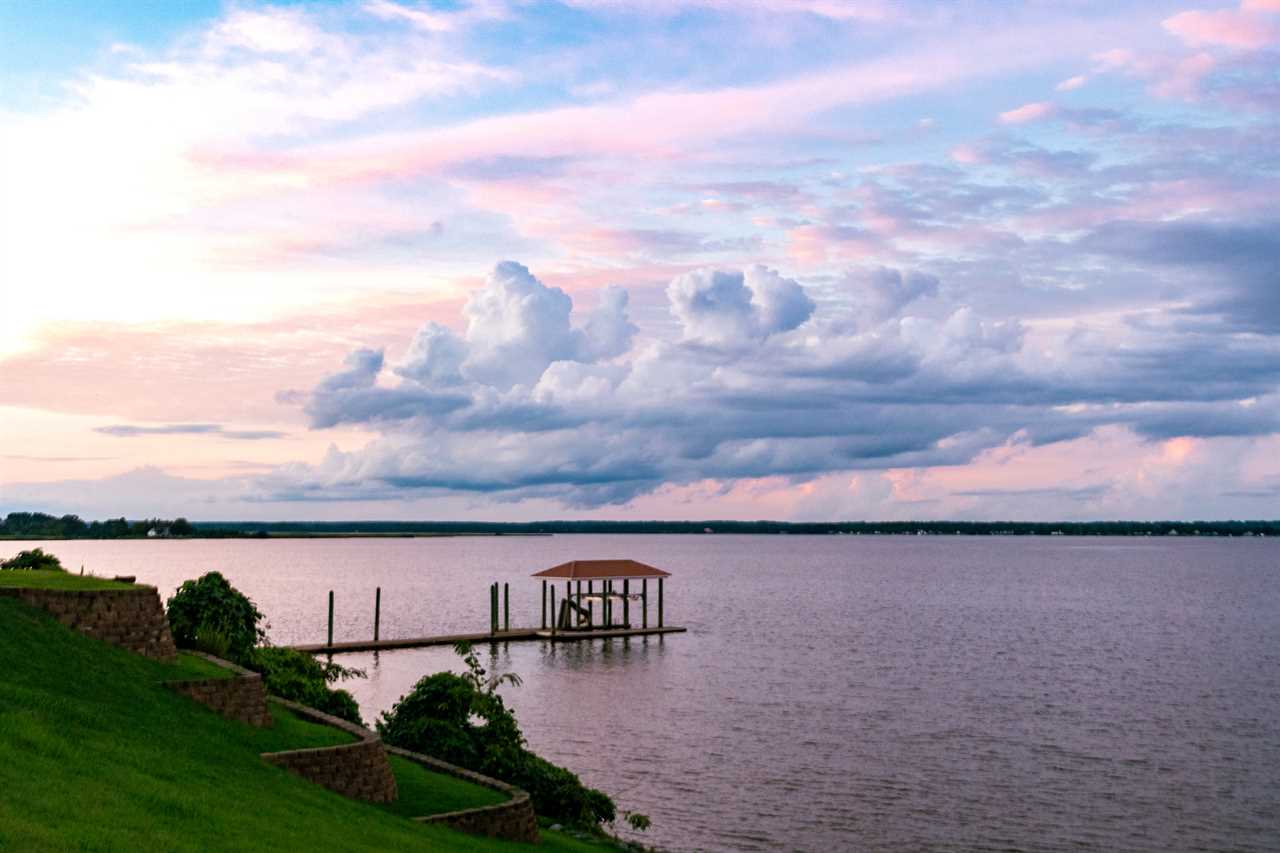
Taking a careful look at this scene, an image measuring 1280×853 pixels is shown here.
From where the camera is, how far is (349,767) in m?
17.7

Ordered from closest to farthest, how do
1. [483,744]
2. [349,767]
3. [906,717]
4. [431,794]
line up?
[349,767], [431,794], [483,744], [906,717]

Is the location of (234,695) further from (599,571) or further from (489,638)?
(599,571)

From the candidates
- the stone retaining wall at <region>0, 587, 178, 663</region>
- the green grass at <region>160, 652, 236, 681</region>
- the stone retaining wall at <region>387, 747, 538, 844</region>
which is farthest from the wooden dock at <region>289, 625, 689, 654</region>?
the stone retaining wall at <region>387, 747, 538, 844</region>

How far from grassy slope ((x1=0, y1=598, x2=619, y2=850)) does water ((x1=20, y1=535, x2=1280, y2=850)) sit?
1222 centimetres

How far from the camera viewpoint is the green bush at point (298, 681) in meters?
23.8

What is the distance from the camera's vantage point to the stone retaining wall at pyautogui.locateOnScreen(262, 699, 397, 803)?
1706 centimetres

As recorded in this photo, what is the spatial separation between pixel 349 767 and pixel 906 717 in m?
28.4

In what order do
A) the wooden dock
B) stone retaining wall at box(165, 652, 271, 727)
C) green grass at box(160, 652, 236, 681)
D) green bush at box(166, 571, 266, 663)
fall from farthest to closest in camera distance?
the wooden dock < green bush at box(166, 571, 266, 663) < green grass at box(160, 652, 236, 681) < stone retaining wall at box(165, 652, 271, 727)

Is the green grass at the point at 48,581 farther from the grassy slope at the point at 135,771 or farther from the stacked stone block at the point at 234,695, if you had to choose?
the stacked stone block at the point at 234,695

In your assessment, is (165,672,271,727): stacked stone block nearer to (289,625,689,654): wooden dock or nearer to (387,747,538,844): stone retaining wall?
(387,747,538,844): stone retaining wall

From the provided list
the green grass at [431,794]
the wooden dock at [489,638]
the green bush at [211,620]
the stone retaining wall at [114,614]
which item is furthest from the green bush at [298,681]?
the wooden dock at [489,638]

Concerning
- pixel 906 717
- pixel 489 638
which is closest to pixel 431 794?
pixel 906 717

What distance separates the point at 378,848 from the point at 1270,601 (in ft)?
359

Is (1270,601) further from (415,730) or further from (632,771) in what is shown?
(415,730)
